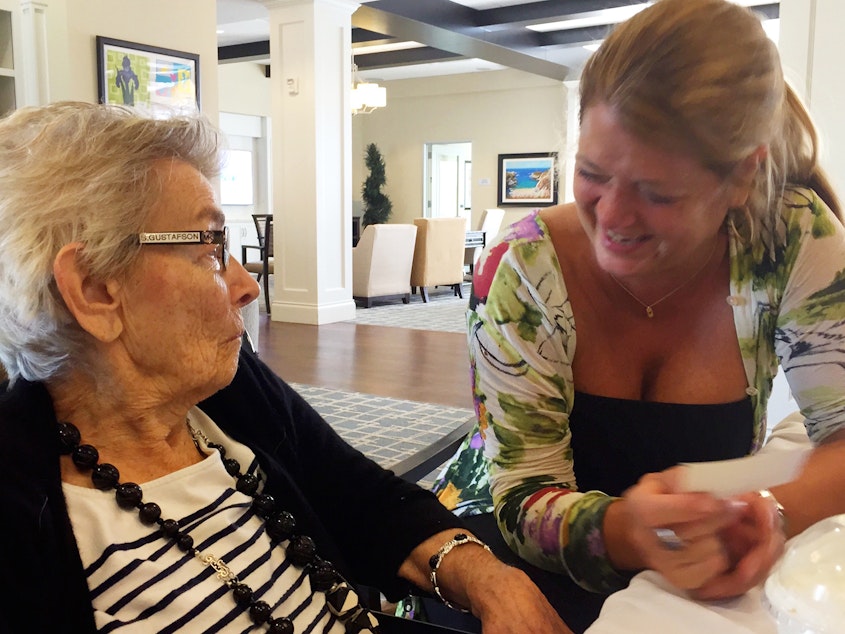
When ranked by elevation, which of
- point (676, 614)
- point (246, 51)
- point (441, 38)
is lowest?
point (676, 614)

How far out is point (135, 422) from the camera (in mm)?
916

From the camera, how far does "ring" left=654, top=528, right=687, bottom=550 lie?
2.45ft

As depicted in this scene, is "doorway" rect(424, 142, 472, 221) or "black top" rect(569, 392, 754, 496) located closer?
"black top" rect(569, 392, 754, 496)

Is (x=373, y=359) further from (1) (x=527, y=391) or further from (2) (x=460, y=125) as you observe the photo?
(2) (x=460, y=125)

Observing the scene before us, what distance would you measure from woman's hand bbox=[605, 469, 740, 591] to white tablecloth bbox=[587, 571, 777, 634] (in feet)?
0.08

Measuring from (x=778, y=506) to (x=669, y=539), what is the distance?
0.56 ft

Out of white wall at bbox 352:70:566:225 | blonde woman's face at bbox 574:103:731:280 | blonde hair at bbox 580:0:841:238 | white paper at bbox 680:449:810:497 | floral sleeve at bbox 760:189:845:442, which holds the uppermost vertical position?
white wall at bbox 352:70:566:225

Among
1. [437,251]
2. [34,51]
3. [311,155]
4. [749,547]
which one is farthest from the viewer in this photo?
[437,251]

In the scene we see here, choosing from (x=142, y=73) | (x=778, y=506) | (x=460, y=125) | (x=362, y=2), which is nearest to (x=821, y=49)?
(x=778, y=506)

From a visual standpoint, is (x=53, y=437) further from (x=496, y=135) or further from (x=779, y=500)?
(x=496, y=135)

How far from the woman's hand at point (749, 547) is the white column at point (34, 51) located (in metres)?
3.93

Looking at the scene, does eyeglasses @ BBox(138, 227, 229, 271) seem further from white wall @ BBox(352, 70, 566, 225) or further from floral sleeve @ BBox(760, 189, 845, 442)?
white wall @ BBox(352, 70, 566, 225)

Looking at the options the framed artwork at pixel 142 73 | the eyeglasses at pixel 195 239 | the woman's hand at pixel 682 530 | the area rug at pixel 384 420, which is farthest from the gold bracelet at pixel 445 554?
the framed artwork at pixel 142 73

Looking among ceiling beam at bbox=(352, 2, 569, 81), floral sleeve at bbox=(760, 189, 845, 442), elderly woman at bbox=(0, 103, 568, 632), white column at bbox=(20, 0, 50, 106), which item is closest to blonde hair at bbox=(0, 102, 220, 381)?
elderly woman at bbox=(0, 103, 568, 632)
